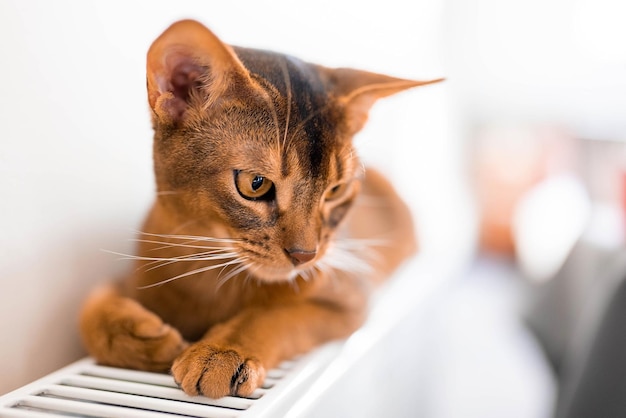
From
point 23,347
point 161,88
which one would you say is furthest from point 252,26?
point 23,347

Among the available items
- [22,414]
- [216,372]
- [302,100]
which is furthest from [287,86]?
[22,414]

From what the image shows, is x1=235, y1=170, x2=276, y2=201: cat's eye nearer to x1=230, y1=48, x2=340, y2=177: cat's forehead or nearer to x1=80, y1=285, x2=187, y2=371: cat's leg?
x1=230, y1=48, x2=340, y2=177: cat's forehead

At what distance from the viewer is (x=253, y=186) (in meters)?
0.79

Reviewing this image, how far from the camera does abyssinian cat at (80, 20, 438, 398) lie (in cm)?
76

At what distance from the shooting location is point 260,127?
2.57 feet

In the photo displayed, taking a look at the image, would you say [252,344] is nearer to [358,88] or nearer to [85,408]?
[85,408]

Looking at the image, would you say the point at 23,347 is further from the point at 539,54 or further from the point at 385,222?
the point at 539,54

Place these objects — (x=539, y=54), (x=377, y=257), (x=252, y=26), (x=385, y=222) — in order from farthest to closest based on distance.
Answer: (x=539, y=54), (x=385, y=222), (x=377, y=257), (x=252, y=26)

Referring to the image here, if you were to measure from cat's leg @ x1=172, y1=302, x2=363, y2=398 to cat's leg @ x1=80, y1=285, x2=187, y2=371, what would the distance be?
Result: 5 cm

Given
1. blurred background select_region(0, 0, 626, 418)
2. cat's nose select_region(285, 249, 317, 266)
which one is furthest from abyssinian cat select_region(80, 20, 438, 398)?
blurred background select_region(0, 0, 626, 418)

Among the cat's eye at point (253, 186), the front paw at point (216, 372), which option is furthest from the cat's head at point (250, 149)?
the front paw at point (216, 372)

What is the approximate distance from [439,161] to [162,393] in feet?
6.11

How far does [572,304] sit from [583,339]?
352mm

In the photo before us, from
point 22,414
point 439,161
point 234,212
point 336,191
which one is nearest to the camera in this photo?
point 22,414
